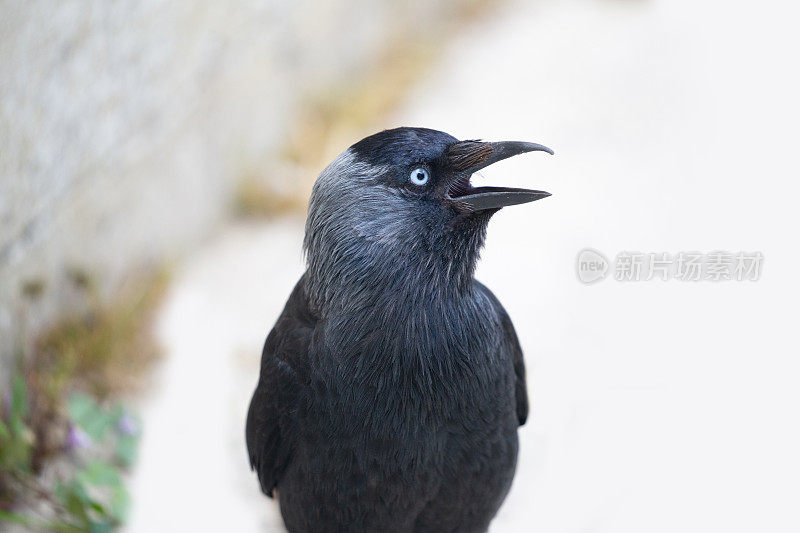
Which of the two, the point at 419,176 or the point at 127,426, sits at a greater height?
the point at 419,176

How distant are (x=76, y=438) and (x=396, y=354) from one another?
5.67ft

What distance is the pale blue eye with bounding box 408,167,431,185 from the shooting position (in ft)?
6.32

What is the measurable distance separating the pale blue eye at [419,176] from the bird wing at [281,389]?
1.56ft

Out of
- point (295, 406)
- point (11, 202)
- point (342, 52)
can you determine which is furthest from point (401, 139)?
point (342, 52)

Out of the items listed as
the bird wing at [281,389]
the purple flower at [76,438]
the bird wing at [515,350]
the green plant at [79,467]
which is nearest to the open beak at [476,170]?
the bird wing at [515,350]

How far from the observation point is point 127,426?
3387mm

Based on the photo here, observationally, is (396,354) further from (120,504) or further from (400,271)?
(120,504)

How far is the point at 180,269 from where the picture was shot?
14.1ft

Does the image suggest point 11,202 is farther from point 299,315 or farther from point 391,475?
point 391,475

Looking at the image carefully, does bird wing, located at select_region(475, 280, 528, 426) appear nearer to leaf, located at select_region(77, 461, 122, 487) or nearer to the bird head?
the bird head

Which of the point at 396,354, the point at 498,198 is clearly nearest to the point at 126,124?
the point at 396,354

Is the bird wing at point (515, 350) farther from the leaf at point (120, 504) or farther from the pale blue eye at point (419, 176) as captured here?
the leaf at point (120, 504)

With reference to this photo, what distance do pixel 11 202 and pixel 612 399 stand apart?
96.1 inches

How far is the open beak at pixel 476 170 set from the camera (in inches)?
74.3
